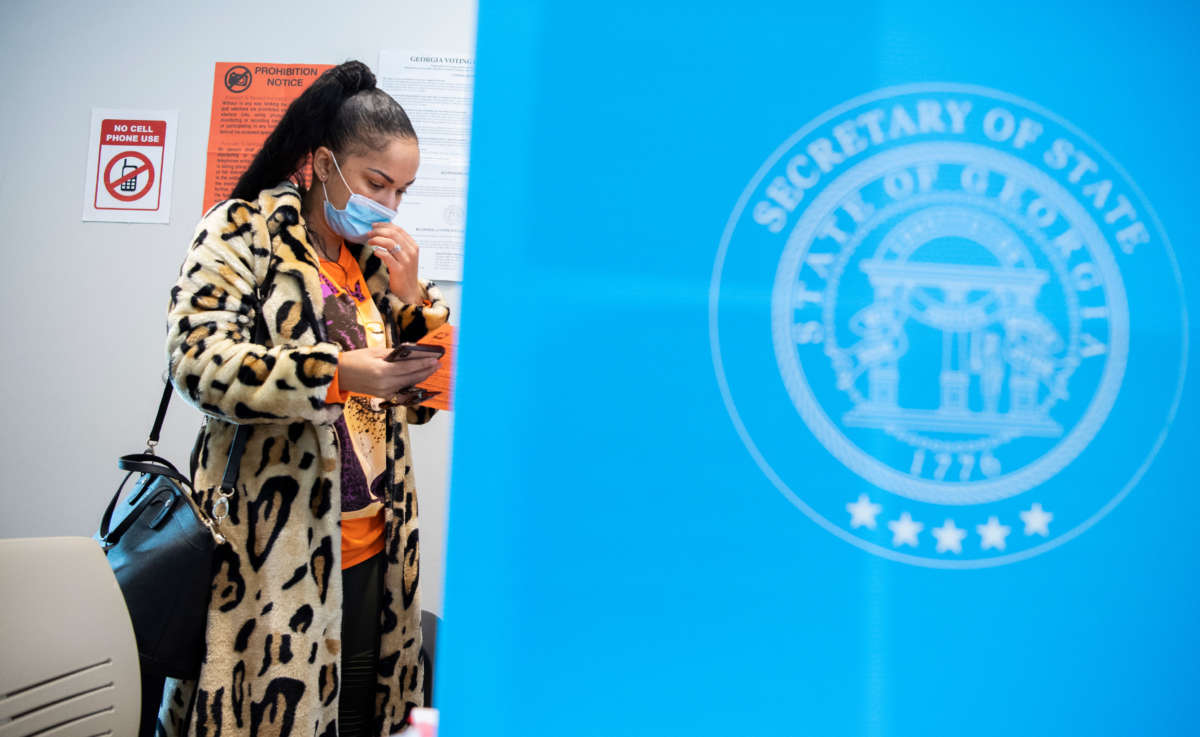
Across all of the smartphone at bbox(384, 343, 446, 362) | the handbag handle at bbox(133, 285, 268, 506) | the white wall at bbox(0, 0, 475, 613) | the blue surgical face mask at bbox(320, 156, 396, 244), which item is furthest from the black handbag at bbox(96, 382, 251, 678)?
the white wall at bbox(0, 0, 475, 613)

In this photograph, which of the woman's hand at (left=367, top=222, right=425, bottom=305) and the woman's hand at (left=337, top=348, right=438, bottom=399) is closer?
the woman's hand at (left=337, top=348, right=438, bottom=399)

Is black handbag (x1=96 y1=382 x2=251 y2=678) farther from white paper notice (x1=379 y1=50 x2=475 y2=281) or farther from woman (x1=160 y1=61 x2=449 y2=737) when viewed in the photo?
white paper notice (x1=379 y1=50 x2=475 y2=281)

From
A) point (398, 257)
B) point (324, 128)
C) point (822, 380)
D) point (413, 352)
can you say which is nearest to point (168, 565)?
point (413, 352)

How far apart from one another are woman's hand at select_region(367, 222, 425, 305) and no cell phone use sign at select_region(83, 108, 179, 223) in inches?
48.8

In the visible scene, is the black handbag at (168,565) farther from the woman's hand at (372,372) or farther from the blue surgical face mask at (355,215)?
the blue surgical face mask at (355,215)

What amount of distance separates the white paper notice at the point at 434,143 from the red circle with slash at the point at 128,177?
2.15 ft

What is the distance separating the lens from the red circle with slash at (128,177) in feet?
6.77

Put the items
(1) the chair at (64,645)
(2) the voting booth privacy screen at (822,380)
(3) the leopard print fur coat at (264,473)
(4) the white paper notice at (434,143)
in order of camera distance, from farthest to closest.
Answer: (4) the white paper notice at (434,143) < (3) the leopard print fur coat at (264,473) < (1) the chair at (64,645) < (2) the voting booth privacy screen at (822,380)

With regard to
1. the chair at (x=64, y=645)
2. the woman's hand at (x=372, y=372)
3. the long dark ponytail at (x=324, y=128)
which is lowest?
the chair at (x=64, y=645)

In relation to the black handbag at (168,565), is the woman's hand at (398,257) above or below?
above

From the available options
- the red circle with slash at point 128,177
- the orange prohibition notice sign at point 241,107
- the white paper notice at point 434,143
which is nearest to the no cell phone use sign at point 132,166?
the red circle with slash at point 128,177

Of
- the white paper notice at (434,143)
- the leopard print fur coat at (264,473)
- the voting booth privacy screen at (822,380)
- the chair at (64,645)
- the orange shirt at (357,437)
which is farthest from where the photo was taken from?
the white paper notice at (434,143)

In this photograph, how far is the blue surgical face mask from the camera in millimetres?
1113

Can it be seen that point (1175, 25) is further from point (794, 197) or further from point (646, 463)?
point (646, 463)
